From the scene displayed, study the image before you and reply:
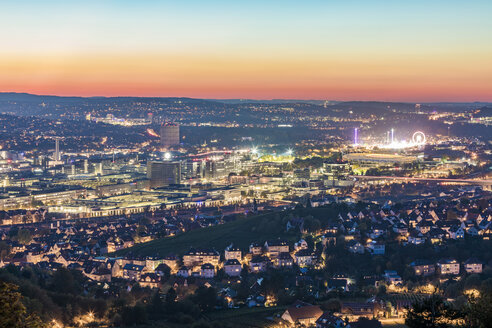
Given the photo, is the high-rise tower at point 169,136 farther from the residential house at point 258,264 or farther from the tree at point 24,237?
the residential house at point 258,264

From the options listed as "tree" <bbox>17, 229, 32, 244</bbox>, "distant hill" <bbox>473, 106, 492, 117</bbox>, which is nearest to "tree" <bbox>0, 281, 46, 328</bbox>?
"tree" <bbox>17, 229, 32, 244</bbox>

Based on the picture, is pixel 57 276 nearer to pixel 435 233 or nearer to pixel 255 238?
pixel 255 238

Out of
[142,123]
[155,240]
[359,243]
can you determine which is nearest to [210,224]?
[155,240]

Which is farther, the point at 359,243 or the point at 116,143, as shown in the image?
the point at 116,143

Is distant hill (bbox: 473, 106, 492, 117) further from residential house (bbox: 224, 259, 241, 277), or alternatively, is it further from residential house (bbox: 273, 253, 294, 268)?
residential house (bbox: 224, 259, 241, 277)

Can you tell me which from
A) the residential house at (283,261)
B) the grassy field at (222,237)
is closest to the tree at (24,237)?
the grassy field at (222,237)

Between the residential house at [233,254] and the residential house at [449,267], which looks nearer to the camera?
the residential house at [449,267]
